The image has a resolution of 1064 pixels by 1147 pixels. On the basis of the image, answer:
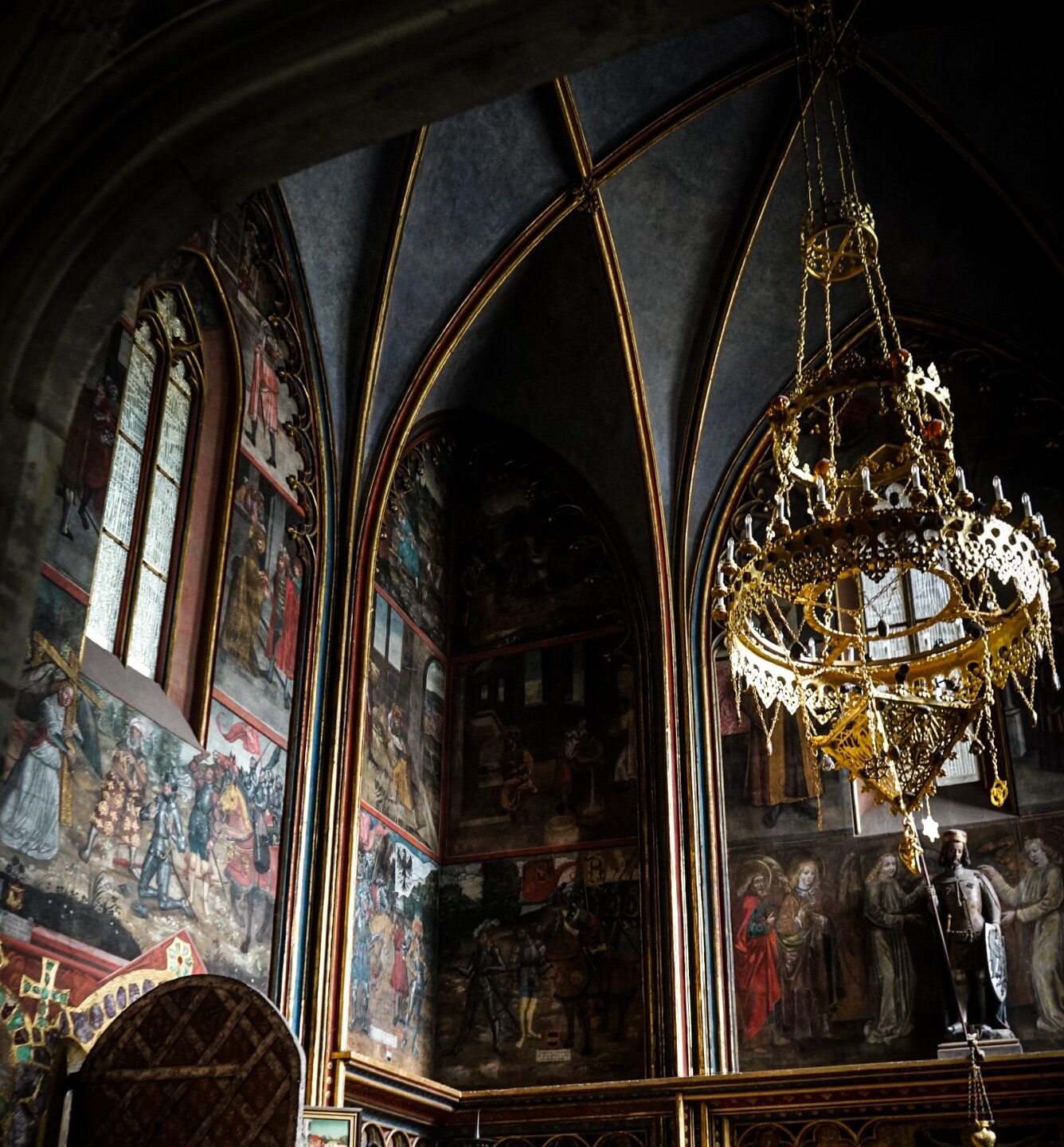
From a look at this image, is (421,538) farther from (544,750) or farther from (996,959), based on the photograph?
(996,959)

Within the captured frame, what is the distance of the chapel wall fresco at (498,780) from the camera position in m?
11.2

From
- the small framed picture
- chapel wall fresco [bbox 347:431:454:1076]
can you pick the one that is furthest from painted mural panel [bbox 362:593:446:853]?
the small framed picture

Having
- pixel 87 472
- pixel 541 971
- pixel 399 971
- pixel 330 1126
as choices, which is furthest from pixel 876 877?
pixel 87 472

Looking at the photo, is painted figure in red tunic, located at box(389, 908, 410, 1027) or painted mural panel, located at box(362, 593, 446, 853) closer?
painted figure in red tunic, located at box(389, 908, 410, 1027)

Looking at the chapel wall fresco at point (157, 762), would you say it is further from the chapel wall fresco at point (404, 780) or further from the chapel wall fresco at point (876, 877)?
the chapel wall fresco at point (876, 877)

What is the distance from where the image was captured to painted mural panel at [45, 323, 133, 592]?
7.89m

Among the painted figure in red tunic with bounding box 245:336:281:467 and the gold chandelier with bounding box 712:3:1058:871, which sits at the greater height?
the painted figure in red tunic with bounding box 245:336:281:467

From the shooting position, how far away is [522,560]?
44.5 ft

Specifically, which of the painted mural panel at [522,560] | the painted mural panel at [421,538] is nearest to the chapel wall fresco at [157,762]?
the painted mural panel at [421,538]

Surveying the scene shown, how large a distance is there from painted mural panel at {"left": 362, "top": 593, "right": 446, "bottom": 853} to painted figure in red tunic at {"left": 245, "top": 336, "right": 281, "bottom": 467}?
1.83 meters

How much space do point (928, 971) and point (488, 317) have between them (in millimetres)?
7050

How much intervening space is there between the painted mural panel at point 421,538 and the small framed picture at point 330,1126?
16.0 feet

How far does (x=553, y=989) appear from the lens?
11477 mm

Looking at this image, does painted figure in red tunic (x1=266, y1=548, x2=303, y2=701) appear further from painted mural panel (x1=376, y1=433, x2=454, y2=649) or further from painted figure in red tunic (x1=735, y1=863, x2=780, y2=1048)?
painted figure in red tunic (x1=735, y1=863, x2=780, y2=1048)
